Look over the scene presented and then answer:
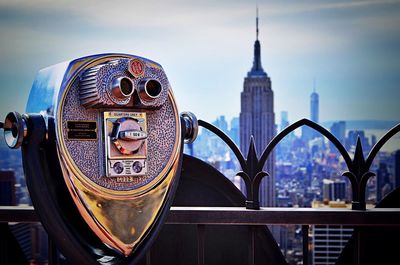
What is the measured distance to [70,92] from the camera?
5.75 feet

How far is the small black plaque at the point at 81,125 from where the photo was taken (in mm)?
1741

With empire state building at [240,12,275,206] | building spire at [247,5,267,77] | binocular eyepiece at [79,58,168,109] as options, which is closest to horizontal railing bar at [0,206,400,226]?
binocular eyepiece at [79,58,168,109]

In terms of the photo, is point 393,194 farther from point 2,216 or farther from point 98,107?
point 2,216

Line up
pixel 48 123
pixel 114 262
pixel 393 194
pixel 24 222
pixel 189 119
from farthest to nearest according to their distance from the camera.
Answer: pixel 393 194 → pixel 24 222 → pixel 189 119 → pixel 114 262 → pixel 48 123

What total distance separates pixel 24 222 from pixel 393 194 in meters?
1.65

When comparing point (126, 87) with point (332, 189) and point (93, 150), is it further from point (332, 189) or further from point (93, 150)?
point (332, 189)

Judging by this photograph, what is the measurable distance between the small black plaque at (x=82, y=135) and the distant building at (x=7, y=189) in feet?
3.49

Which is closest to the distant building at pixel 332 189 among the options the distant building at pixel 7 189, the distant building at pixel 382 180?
the distant building at pixel 382 180

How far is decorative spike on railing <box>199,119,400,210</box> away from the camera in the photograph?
237cm

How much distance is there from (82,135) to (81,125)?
0.10 feet

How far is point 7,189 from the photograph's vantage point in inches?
113

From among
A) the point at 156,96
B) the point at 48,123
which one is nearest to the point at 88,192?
the point at 48,123

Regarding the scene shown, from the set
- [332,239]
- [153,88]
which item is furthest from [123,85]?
[332,239]

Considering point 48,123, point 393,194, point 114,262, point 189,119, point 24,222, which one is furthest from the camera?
point 393,194
